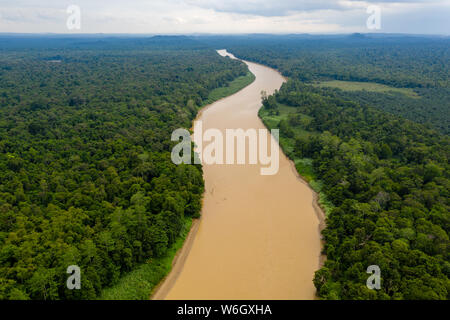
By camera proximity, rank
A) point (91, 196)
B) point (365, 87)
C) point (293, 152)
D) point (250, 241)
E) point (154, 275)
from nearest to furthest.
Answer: point (154, 275) < point (250, 241) < point (91, 196) < point (293, 152) < point (365, 87)

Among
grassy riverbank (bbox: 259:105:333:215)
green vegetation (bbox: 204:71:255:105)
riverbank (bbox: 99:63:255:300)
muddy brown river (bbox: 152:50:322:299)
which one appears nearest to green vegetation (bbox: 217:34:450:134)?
green vegetation (bbox: 204:71:255:105)

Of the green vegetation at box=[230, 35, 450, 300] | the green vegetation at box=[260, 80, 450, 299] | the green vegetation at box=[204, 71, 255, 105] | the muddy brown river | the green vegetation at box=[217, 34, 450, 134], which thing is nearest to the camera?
the green vegetation at box=[260, 80, 450, 299]

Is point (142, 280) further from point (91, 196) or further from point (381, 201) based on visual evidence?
point (381, 201)

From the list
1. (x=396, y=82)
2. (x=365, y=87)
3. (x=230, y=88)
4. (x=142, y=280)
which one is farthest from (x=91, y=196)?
(x=396, y=82)

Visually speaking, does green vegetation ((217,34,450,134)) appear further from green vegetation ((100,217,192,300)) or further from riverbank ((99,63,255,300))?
green vegetation ((100,217,192,300))

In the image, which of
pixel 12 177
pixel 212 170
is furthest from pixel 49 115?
pixel 212 170

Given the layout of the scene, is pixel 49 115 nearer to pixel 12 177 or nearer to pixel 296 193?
pixel 12 177

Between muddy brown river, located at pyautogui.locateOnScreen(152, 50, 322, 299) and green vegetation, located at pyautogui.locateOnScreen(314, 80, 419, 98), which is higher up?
green vegetation, located at pyautogui.locateOnScreen(314, 80, 419, 98)
